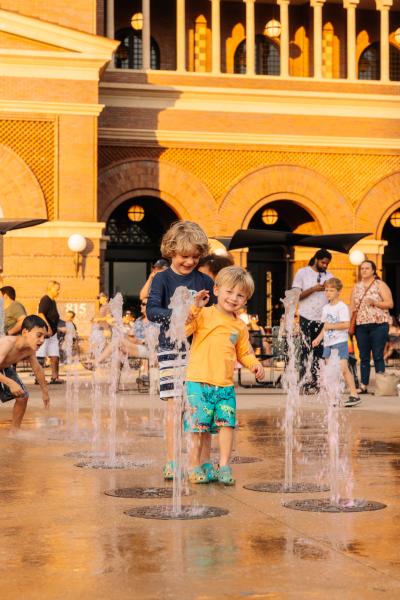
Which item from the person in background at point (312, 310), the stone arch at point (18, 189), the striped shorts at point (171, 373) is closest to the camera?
the striped shorts at point (171, 373)

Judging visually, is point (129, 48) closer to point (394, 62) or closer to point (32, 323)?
point (394, 62)

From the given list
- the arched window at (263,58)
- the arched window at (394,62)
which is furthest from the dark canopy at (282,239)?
the arched window at (394,62)

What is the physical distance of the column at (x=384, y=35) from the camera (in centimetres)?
3067

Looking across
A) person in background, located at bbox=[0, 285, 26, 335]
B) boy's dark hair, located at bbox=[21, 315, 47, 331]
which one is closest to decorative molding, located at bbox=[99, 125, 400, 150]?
person in background, located at bbox=[0, 285, 26, 335]

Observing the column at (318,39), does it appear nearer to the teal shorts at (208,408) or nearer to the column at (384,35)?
the column at (384,35)

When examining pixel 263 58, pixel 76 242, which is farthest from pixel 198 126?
pixel 76 242

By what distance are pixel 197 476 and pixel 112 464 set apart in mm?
1172

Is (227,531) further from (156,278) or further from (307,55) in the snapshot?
(307,55)

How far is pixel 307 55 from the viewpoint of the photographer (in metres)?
31.6

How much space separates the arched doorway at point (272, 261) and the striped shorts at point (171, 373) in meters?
23.1

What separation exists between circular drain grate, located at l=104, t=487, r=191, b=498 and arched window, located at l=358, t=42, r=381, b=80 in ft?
85.5

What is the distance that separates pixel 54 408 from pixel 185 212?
1534 cm

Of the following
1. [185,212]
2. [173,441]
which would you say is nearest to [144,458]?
[173,441]

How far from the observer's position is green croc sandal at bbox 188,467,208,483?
7.75 meters
